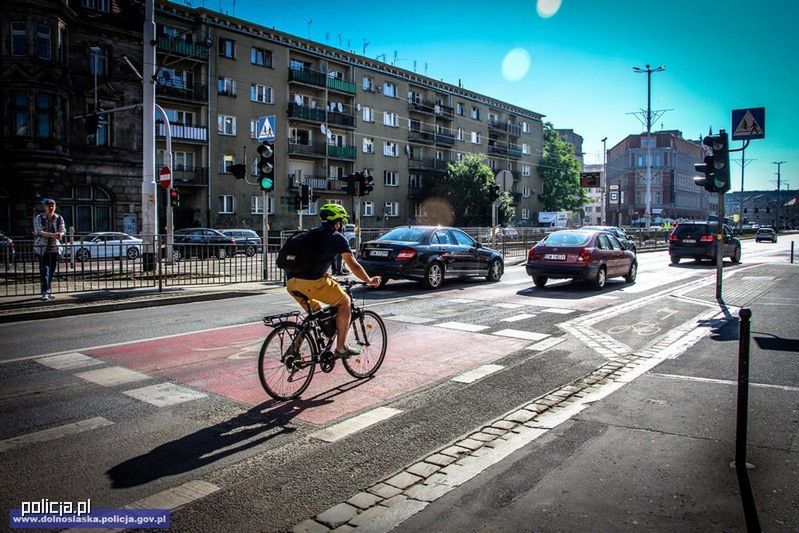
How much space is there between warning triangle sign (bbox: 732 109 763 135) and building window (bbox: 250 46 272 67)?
35654 millimetres

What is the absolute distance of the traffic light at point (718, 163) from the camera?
13430mm

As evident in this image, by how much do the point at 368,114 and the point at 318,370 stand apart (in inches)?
1877

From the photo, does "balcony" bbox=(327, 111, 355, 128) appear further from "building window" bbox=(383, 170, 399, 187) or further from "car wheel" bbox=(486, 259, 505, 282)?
"car wheel" bbox=(486, 259, 505, 282)

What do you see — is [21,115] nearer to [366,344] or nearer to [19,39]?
[19,39]

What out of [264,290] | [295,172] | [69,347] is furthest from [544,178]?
[69,347]

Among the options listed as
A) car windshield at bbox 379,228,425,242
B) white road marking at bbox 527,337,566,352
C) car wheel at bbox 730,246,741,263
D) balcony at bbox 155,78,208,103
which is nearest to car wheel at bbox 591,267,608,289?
car windshield at bbox 379,228,425,242

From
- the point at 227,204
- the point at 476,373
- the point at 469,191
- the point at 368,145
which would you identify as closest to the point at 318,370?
the point at 476,373

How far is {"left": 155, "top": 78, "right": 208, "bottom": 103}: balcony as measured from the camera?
37.7 m

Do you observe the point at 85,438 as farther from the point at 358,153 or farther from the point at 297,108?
the point at 358,153

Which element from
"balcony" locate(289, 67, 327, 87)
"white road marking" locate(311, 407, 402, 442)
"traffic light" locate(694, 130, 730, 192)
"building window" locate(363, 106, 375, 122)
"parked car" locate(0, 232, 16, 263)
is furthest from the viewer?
"building window" locate(363, 106, 375, 122)

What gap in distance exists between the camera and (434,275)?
15250 millimetres

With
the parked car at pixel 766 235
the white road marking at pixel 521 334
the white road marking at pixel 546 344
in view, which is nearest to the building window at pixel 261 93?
the white road marking at pixel 521 334

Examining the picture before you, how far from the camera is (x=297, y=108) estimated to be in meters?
45.5

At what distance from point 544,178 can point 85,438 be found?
75.0 meters
